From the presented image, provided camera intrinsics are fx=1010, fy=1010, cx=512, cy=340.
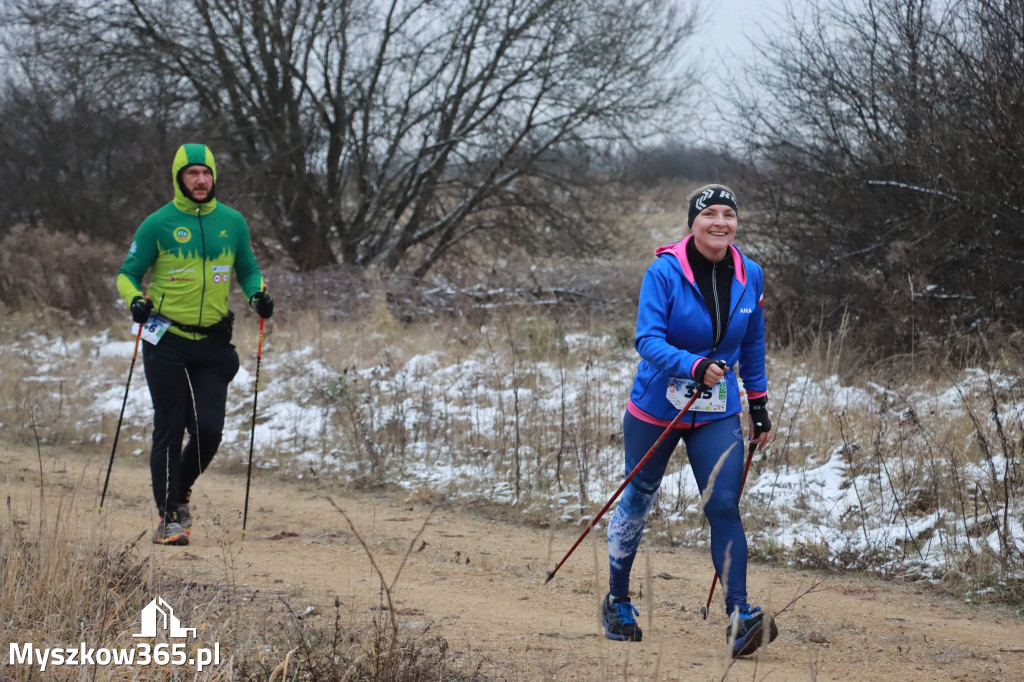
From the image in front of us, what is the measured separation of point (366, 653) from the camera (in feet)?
12.2

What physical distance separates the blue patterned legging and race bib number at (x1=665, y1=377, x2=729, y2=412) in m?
0.10

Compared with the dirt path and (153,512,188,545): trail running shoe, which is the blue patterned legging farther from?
(153,512,188,545): trail running shoe

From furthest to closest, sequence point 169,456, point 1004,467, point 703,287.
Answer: point 1004,467 < point 169,456 < point 703,287

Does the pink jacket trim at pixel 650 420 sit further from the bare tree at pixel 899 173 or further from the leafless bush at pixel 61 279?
the leafless bush at pixel 61 279

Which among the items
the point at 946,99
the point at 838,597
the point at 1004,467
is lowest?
the point at 838,597

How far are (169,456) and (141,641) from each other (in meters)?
2.59

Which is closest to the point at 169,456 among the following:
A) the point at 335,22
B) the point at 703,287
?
the point at 703,287

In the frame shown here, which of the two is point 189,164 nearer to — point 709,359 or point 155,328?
point 155,328

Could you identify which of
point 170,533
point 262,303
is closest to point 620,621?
point 170,533

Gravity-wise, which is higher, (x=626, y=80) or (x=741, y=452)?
(x=626, y=80)

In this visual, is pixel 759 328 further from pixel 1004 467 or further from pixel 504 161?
pixel 504 161

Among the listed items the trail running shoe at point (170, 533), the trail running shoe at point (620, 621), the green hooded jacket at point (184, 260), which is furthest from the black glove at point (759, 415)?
the trail running shoe at point (170, 533)

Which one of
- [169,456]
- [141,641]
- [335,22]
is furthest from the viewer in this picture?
[335,22]

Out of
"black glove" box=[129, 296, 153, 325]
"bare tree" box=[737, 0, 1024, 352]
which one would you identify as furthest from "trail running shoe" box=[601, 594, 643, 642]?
"bare tree" box=[737, 0, 1024, 352]
